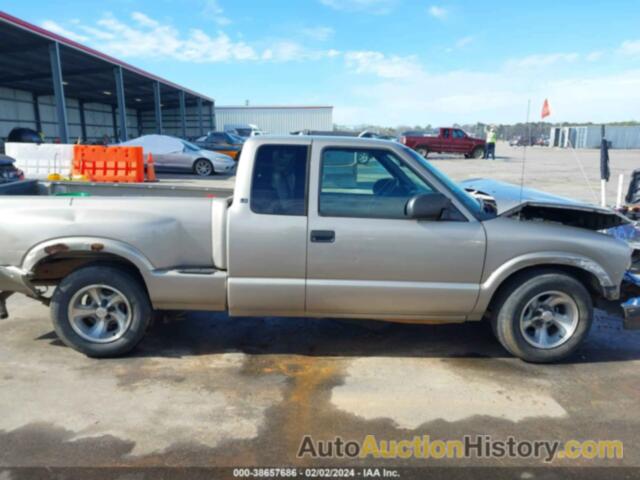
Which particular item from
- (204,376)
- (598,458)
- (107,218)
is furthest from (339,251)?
(598,458)

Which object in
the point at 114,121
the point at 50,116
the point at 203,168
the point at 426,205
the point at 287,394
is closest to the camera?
the point at 287,394

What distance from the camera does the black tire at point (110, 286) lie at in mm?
3709

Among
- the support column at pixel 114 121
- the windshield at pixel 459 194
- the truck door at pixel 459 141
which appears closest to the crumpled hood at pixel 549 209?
the windshield at pixel 459 194

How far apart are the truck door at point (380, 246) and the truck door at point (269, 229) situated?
0.33 ft

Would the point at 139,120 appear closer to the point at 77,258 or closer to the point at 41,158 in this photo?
the point at 41,158

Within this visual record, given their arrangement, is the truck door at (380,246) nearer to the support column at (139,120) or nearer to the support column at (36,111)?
the support column at (36,111)

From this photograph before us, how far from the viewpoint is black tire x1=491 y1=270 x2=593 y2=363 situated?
3.70 metres

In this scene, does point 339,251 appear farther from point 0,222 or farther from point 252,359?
point 0,222

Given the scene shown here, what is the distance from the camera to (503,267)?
3.65m

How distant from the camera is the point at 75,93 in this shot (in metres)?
35.5

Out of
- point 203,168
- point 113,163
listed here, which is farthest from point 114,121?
point 113,163

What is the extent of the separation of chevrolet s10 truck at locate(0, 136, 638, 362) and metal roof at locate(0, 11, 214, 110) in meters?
16.3

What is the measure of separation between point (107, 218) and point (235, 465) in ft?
7.01

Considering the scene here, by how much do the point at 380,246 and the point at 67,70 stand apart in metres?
28.9
